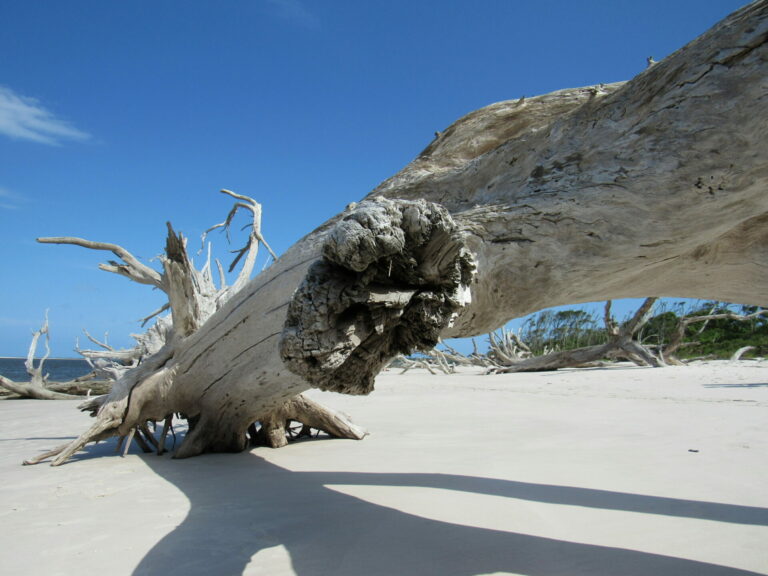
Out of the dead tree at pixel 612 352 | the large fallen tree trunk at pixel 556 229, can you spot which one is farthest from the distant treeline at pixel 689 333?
the large fallen tree trunk at pixel 556 229

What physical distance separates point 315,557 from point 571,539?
1.06 m

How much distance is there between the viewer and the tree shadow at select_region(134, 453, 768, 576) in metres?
1.75

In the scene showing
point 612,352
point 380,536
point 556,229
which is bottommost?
point 380,536

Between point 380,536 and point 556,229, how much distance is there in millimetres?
1648

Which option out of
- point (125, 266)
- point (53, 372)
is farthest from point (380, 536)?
point (53, 372)

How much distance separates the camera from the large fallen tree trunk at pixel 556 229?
5.65 feet

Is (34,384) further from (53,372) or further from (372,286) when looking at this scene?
(53,372)

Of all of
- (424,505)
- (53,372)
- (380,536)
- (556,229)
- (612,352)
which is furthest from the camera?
(53,372)

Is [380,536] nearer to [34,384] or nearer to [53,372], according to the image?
[34,384]

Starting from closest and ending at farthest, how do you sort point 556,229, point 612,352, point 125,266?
point 556,229 < point 125,266 < point 612,352

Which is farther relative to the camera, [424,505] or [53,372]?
[53,372]

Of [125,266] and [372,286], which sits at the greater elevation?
[125,266]

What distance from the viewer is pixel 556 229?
234 centimetres

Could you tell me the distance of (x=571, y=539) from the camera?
1.98 meters
